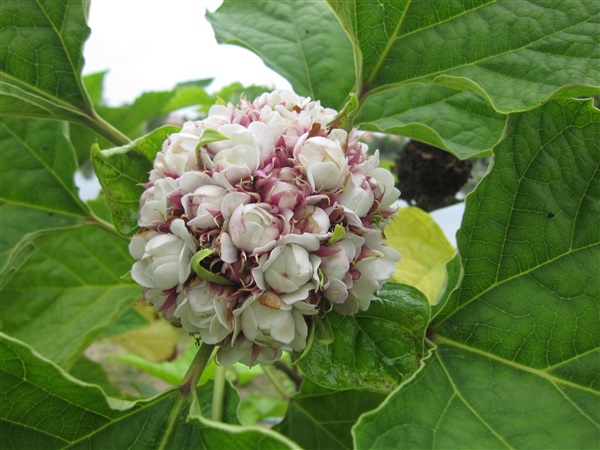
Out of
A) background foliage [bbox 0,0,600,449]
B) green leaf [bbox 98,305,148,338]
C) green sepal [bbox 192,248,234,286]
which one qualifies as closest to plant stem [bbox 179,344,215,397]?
background foliage [bbox 0,0,600,449]

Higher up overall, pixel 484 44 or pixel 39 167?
pixel 484 44

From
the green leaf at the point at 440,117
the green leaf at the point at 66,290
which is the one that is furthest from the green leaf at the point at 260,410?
the green leaf at the point at 440,117

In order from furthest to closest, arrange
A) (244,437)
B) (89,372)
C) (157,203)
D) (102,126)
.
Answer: (89,372), (102,126), (157,203), (244,437)

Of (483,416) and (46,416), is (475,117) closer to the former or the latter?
(483,416)

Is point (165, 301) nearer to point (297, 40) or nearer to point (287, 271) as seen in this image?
point (287, 271)

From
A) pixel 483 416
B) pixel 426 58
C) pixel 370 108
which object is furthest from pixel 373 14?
pixel 483 416

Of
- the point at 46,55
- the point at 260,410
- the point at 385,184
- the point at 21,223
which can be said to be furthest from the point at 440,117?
the point at 260,410

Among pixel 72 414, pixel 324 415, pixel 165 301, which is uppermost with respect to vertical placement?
pixel 165 301
